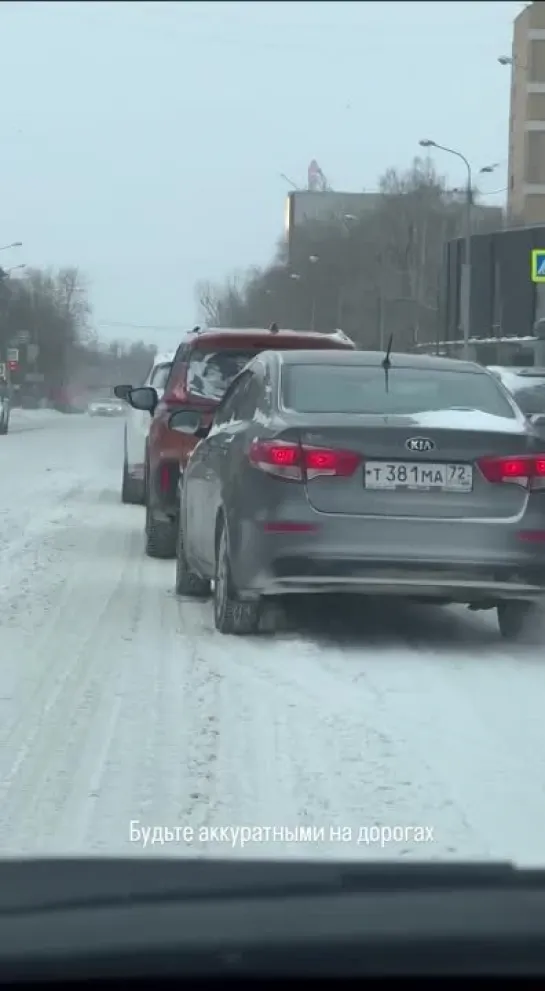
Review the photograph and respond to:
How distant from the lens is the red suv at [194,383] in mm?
11938

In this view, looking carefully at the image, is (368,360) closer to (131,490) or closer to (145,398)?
(145,398)

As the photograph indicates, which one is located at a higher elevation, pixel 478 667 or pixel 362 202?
pixel 362 202

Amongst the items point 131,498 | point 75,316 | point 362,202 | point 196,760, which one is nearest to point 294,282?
point 362,202

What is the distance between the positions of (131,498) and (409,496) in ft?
36.3

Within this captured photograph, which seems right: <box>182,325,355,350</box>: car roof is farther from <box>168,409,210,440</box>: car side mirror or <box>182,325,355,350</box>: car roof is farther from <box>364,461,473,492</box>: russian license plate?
<box>364,461,473,492</box>: russian license plate

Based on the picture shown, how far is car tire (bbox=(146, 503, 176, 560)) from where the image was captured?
41.1ft

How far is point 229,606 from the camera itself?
28.0 feet

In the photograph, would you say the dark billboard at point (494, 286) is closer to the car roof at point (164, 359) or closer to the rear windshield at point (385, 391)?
the car roof at point (164, 359)

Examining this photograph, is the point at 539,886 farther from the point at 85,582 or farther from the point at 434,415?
the point at 85,582

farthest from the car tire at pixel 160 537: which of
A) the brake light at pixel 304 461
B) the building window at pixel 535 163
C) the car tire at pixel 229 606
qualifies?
the building window at pixel 535 163

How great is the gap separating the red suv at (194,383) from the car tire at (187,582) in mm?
1454

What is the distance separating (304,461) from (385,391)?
808mm

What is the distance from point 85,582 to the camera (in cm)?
1116

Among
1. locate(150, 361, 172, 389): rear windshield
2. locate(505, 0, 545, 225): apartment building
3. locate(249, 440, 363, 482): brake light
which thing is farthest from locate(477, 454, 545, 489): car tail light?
locate(505, 0, 545, 225): apartment building
